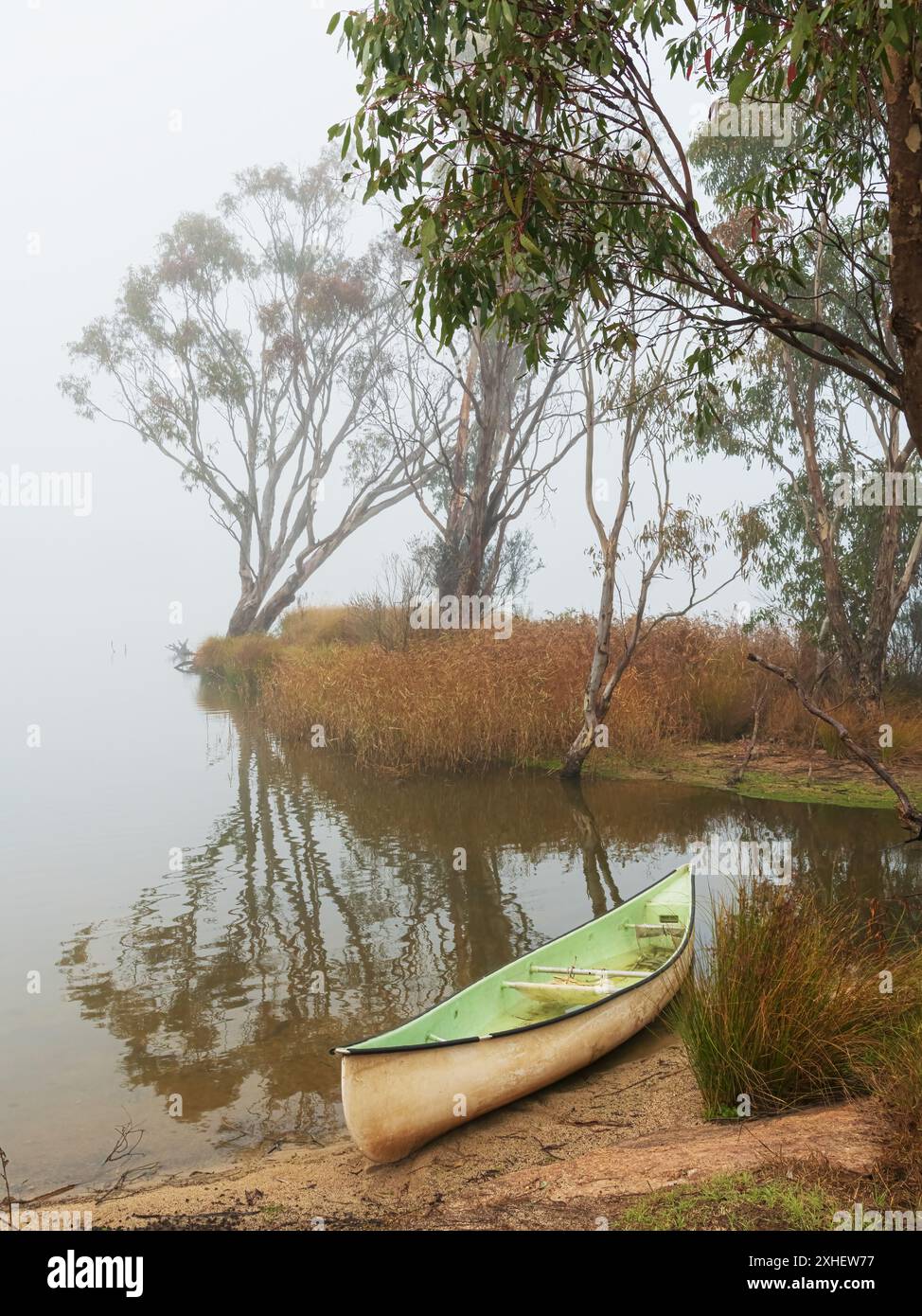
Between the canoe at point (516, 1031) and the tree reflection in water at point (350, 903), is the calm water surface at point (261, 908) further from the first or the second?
the canoe at point (516, 1031)

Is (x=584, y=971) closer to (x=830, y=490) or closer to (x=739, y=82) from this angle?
(x=739, y=82)

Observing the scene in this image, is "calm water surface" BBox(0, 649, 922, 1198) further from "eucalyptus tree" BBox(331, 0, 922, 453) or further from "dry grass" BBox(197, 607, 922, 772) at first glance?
"eucalyptus tree" BBox(331, 0, 922, 453)

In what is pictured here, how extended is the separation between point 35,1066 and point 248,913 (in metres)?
2.76

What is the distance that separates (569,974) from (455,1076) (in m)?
1.48

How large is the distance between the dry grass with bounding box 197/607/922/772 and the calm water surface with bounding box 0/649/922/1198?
1.91 ft

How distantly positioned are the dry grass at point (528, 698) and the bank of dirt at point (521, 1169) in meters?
8.38

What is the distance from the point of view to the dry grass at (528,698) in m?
13.4

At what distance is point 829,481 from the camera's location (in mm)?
16859

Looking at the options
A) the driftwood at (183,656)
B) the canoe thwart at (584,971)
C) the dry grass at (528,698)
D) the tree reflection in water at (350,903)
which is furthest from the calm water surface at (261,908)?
the driftwood at (183,656)

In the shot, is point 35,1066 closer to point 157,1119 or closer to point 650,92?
point 157,1119

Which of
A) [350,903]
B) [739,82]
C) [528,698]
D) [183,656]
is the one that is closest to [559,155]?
[739,82]

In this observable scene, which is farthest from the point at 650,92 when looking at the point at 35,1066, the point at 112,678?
the point at 112,678

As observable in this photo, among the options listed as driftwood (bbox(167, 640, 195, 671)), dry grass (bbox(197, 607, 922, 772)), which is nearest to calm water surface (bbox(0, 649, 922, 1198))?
dry grass (bbox(197, 607, 922, 772))

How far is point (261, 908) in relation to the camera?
8.60 meters
